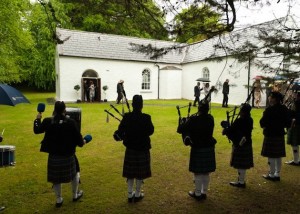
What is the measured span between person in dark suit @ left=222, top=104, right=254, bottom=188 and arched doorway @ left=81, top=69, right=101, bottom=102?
1972 cm

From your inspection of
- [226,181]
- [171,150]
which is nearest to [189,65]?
[171,150]

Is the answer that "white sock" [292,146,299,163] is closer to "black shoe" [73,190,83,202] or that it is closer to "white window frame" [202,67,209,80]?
"black shoe" [73,190,83,202]

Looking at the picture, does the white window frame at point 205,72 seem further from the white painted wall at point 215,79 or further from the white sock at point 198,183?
the white sock at point 198,183

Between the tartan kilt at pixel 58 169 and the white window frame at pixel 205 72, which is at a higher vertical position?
the white window frame at pixel 205 72

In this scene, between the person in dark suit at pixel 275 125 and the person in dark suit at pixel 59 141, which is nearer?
the person in dark suit at pixel 59 141

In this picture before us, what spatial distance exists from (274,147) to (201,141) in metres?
1.95

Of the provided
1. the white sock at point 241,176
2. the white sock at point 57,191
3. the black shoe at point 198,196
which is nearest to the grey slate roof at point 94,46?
the white sock at point 241,176

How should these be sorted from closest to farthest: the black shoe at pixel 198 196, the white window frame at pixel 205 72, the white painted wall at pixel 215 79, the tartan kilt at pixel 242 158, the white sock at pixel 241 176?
Answer: the black shoe at pixel 198 196 < the tartan kilt at pixel 242 158 < the white sock at pixel 241 176 < the white painted wall at pixel 215 79 < the white window frame at pixel 205 72

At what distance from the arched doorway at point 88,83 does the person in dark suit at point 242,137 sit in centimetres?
1972

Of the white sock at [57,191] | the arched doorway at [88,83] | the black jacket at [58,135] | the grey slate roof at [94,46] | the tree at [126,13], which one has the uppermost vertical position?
the grey slate roof at [94,46]

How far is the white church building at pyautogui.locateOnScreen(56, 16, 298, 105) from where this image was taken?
2344 cm

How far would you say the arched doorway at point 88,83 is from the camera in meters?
24.0

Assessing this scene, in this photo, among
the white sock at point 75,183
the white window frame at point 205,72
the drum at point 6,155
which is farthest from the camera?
the white window frame at point 205,72

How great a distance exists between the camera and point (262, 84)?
16.2 ft
